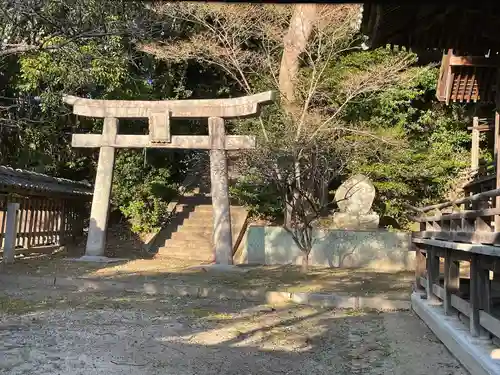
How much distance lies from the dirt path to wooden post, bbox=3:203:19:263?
163 inches

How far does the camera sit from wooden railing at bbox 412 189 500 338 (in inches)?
180

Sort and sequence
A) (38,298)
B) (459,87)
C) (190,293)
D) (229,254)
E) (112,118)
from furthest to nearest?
(112,118), (229,254), (190,293), (38,298), (459,87)

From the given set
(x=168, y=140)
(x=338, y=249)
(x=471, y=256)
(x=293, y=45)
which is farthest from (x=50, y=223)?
(x=471, y=256)

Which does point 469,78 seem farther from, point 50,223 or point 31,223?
point 50,223

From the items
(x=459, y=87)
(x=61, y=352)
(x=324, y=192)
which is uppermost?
(x=459, y=87)

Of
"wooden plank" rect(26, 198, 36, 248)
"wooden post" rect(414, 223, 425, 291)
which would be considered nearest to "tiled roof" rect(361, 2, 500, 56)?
"wooden post" rect(414, 223, 425, 291)

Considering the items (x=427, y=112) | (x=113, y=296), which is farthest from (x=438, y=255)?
(x=427, y=112)

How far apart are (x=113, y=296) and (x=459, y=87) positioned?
20.8 feet

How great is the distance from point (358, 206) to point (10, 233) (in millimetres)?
9022

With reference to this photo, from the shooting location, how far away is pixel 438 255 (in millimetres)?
7031

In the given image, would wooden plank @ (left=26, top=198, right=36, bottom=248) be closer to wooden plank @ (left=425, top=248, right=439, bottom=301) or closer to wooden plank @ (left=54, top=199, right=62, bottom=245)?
wooden plank @ (left=54, top=199, right=62, bottom=245)

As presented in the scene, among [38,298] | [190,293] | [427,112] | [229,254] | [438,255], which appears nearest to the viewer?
[438,255]

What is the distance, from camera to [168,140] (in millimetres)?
13500

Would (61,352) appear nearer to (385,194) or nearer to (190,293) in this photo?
(190,293)
